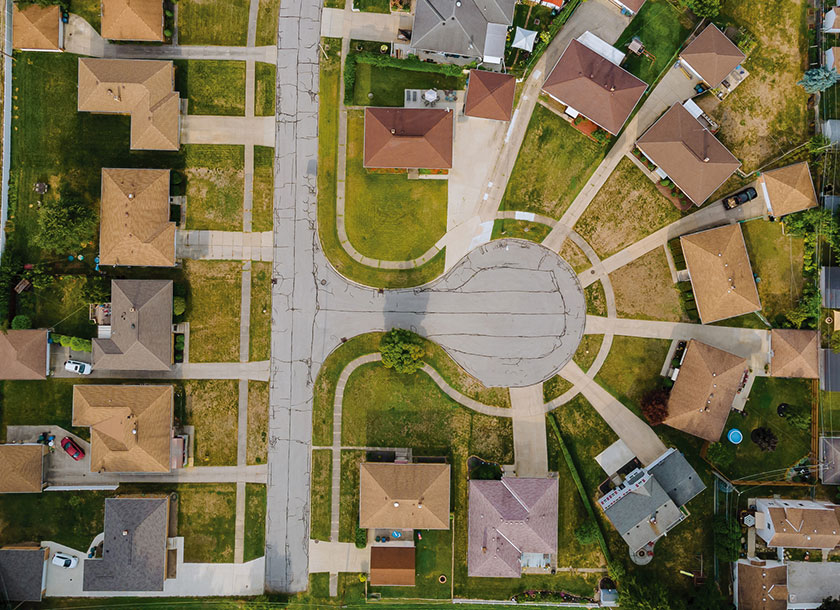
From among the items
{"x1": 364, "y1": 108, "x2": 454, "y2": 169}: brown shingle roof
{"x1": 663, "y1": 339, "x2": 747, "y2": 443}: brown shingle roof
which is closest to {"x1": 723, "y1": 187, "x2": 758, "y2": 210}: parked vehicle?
{"x1": 663, "y1": 339, "x2": 747, "y2": 443}: brown shingle roof

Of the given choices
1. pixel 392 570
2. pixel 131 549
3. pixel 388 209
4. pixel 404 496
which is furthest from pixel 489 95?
pixel 131 549

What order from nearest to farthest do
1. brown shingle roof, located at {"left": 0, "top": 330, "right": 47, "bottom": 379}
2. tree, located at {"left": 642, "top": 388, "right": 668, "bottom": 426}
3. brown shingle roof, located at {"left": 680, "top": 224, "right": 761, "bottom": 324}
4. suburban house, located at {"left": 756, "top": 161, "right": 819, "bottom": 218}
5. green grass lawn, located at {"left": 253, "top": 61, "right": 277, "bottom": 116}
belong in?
1. brown shingle roof, located at {"left": 0, "top": 330, "right": 47, "bottom": 379}
2. tree, located at {"left": 642, "top": 388, "right": 668, "bottom": 426}
3. brown shingle roof, located at {"left": 680, "top": 224, "right": 761, "bottom": 324}
4. suburban house, located at {"left": 756, "top": 161, "right": 819, "bottom": 218}
5. green grass lawn, located at {"left": 253, "top": 61, "right": 277, "bottom": 116}

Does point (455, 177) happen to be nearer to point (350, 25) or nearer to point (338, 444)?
point (350, 25)

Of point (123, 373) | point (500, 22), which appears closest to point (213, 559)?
point (123, 373)

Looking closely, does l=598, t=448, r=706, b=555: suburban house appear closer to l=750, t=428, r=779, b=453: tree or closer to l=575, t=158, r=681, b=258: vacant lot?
l=750, t=428, r=779, b=453: tree

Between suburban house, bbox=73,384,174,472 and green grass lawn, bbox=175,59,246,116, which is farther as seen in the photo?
green grass lawn, bbox=175,59,246,116

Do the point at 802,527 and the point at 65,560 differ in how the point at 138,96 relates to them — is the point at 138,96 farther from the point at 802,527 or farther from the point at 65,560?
the point at 802,527

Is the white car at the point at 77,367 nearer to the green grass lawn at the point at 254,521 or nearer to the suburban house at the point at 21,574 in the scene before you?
the suburban house at the point at 21,574

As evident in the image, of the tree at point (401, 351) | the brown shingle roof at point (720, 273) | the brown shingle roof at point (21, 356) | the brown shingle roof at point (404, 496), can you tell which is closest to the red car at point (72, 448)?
the brown shingle roof at point (21, 356)
